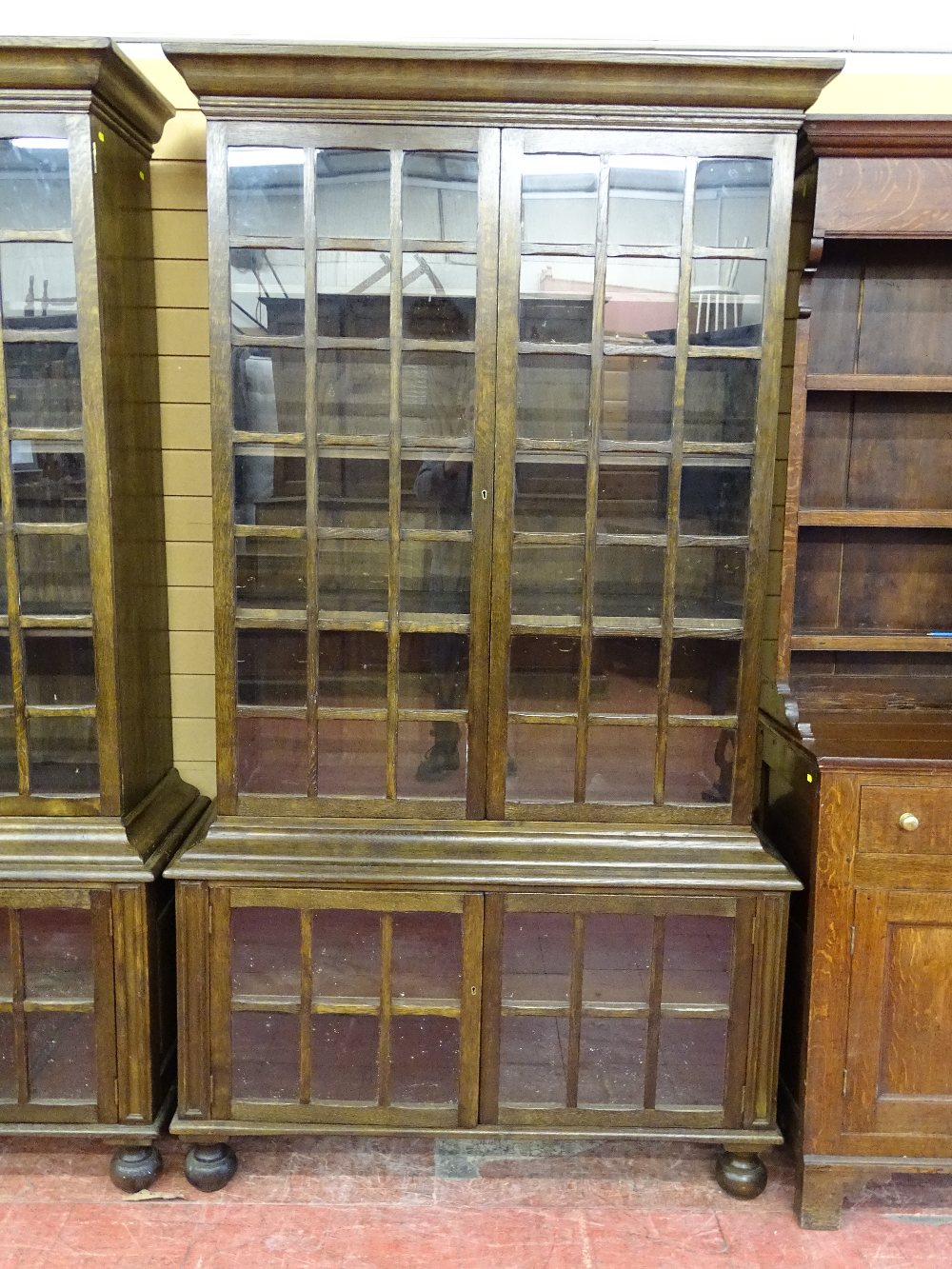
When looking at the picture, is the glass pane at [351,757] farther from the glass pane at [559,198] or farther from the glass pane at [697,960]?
the glass pane at [559,198]

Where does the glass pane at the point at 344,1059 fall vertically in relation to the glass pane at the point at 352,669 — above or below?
below

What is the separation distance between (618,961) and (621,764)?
0.43m

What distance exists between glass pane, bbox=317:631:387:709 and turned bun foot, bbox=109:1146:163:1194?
43.5 inches

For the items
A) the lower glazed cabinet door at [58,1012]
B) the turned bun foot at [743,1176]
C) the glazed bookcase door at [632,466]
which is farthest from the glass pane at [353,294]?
the turned bun foot at [743,1176]

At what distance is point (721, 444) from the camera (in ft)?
6.51

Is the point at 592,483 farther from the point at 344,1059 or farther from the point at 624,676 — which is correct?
the point at 344,1059

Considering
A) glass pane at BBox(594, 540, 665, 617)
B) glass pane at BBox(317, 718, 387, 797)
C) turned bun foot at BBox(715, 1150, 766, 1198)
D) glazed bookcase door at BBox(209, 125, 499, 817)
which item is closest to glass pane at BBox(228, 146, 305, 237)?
glazed bookcase door at BBox(209, 125, 499, 817)

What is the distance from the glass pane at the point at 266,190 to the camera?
6.25 feet

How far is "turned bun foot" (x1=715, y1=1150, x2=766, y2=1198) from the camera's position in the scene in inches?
83.4

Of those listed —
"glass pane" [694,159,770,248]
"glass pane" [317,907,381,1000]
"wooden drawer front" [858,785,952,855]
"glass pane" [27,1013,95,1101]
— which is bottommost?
"glass pane" [27,1013,95,1101]

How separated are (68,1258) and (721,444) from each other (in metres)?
2.16

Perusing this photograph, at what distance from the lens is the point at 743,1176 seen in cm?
212

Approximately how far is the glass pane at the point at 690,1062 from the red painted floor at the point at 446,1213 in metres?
0.25

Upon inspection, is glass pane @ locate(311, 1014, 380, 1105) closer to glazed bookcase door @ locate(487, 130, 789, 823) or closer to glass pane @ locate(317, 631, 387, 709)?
glazed bookcase door @ locate(487, 130, 789, 823)
